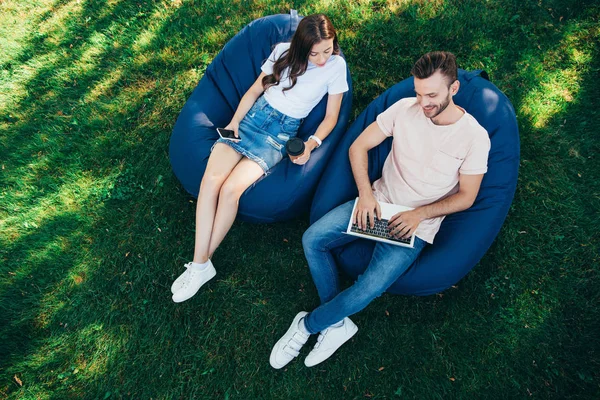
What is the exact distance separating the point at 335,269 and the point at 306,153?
32.8 inches

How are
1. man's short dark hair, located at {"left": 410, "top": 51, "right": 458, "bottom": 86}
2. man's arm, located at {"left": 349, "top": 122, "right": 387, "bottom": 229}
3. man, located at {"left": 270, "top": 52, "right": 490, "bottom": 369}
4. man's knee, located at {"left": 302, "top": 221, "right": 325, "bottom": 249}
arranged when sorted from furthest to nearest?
man's knee, located at {"left": 302, "top": 221, "right": 325, "bottom": 249}
man's arm, located at {"left": 349, "top": 122, "right": 387, "bottom": 229}
man, located at {"left": 270, "top": 52, "right": 490, "bottom": 369}
man's short dark hair, located at {"left": 410, "top": 51, "right": 458, "bottom": 86}

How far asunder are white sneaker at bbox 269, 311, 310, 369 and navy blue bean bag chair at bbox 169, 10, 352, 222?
2.81 ft

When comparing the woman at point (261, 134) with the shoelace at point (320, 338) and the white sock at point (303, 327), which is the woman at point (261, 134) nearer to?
the white sock at point (303, 327)

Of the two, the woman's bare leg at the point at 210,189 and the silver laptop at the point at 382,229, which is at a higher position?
the woman's bare leg at the point at 210,189

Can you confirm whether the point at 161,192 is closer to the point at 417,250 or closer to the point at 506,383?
the point at 417,250

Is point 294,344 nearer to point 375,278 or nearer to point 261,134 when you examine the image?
point 375,278

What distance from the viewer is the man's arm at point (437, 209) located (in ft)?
7.97

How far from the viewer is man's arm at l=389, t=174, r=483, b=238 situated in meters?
2.43

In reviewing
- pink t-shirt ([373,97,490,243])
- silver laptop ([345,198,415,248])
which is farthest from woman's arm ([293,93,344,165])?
silver laptop ([345,198,415,248])

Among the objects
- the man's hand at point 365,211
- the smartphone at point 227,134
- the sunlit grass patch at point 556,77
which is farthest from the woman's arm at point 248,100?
the sunlit grass patch at point 556,77

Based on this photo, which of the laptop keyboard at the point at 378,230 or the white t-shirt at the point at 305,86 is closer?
the laptop keyboard at the point at 378,230

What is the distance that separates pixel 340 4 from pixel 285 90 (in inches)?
70.7

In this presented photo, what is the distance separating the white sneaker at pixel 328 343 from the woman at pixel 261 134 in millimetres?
948

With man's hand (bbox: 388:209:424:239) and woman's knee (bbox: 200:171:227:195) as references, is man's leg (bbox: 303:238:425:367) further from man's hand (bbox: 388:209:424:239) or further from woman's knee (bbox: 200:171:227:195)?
woman's knee (bbox: 200:171:227:195)
